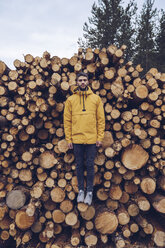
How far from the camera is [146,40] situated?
12.4m

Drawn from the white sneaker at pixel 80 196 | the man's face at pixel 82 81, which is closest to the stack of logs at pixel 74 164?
the white sneaker at pixel 80 196

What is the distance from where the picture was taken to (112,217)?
2.52m

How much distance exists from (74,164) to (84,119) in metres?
0.82

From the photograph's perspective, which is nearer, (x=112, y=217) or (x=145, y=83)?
(x=112, y=217)

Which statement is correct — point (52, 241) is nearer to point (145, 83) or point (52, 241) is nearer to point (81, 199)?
point (81, 199)

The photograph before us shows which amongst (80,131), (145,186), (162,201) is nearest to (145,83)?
(80,131)

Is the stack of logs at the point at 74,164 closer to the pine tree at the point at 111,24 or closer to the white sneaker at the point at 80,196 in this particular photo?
the white sneaker at the point at 80,196

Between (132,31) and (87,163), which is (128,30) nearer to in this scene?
(132,31)

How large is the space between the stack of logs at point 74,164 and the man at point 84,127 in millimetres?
213

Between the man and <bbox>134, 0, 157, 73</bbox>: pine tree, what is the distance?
11.5 metres

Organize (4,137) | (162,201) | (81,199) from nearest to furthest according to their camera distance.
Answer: (81,199) → (162,201) → (4,137)

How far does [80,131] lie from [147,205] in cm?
161

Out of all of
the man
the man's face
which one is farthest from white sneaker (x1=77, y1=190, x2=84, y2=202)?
the man's face

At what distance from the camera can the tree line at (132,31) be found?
12.2 metres
